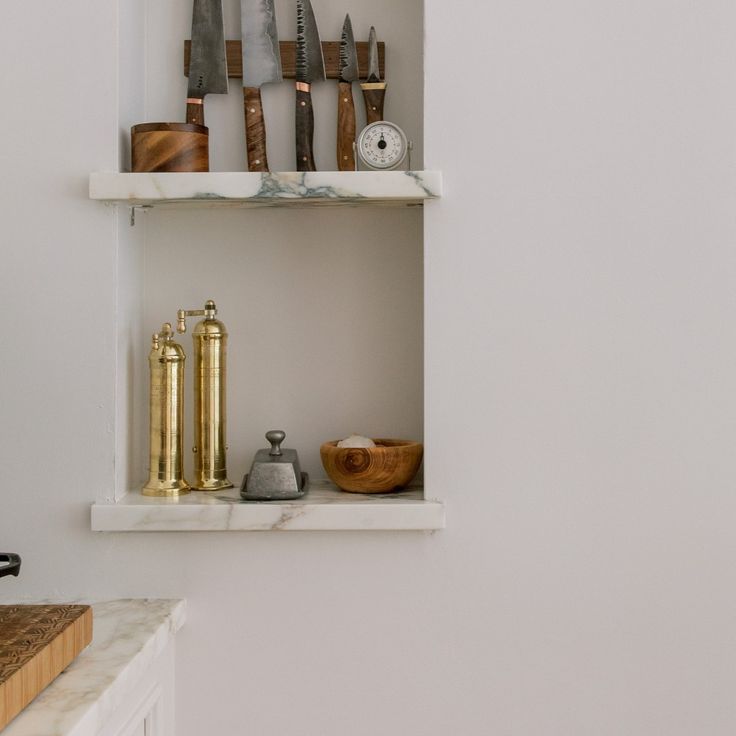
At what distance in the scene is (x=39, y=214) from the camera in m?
1.35

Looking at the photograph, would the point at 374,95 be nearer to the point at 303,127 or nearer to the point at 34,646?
the point at 303,127

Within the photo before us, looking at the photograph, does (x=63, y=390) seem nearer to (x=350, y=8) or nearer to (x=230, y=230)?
(x=230, y=230)

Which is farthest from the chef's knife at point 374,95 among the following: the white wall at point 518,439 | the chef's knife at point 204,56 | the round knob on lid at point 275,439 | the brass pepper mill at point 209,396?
the round knob on lid at point 275,439

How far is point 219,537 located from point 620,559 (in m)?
0.59

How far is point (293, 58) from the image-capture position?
1501 mm

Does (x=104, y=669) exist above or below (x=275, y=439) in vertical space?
below

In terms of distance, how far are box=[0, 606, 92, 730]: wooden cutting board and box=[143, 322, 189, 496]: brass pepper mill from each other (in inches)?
11.6

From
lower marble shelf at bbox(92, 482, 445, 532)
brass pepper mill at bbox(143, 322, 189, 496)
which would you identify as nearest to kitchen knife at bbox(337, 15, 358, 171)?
brass pepper mill at bbox(143, 322, 189, 496)

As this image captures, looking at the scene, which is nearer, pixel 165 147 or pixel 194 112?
pixel 165 147

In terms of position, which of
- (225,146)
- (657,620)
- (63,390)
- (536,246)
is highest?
(225,146)

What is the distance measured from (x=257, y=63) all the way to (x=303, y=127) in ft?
0.40

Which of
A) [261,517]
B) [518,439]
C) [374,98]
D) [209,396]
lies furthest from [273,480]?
[374,98]

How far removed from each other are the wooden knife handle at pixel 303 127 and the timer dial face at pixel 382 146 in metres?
0.10

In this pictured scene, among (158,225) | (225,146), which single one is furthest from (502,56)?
(158,225)
